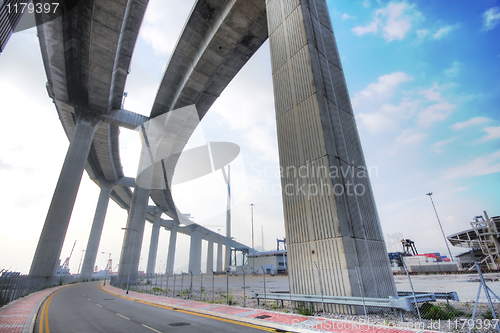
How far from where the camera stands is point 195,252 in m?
96.6

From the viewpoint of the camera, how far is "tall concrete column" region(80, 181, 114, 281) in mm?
54906

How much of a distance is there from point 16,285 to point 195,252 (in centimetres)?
8254

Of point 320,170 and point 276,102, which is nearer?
point 320,170

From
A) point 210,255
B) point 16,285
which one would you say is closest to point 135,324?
point 16,285

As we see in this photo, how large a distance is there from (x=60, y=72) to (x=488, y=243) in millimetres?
71065

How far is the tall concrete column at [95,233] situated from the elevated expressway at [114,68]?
23.1 metres

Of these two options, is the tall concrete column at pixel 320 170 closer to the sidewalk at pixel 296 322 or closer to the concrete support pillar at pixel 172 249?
the sidewalk at pixel 296 322

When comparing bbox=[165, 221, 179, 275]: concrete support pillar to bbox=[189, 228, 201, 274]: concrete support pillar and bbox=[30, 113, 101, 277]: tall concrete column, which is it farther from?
bbox=[30, 113, 101, 277]: tall concrete column

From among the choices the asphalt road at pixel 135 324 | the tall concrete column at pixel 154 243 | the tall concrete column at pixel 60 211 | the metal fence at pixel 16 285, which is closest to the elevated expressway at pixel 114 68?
the tall concrete column at pixel 60 211

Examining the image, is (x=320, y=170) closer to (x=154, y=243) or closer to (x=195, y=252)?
(x=154, y=243)

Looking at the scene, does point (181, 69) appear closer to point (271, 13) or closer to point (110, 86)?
point (110, 86)

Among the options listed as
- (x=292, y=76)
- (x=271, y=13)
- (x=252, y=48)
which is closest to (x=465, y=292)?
(x=292, y=76)

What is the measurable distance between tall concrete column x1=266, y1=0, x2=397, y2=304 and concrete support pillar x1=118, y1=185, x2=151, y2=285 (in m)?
30.8

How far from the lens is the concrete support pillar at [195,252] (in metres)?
94.7
